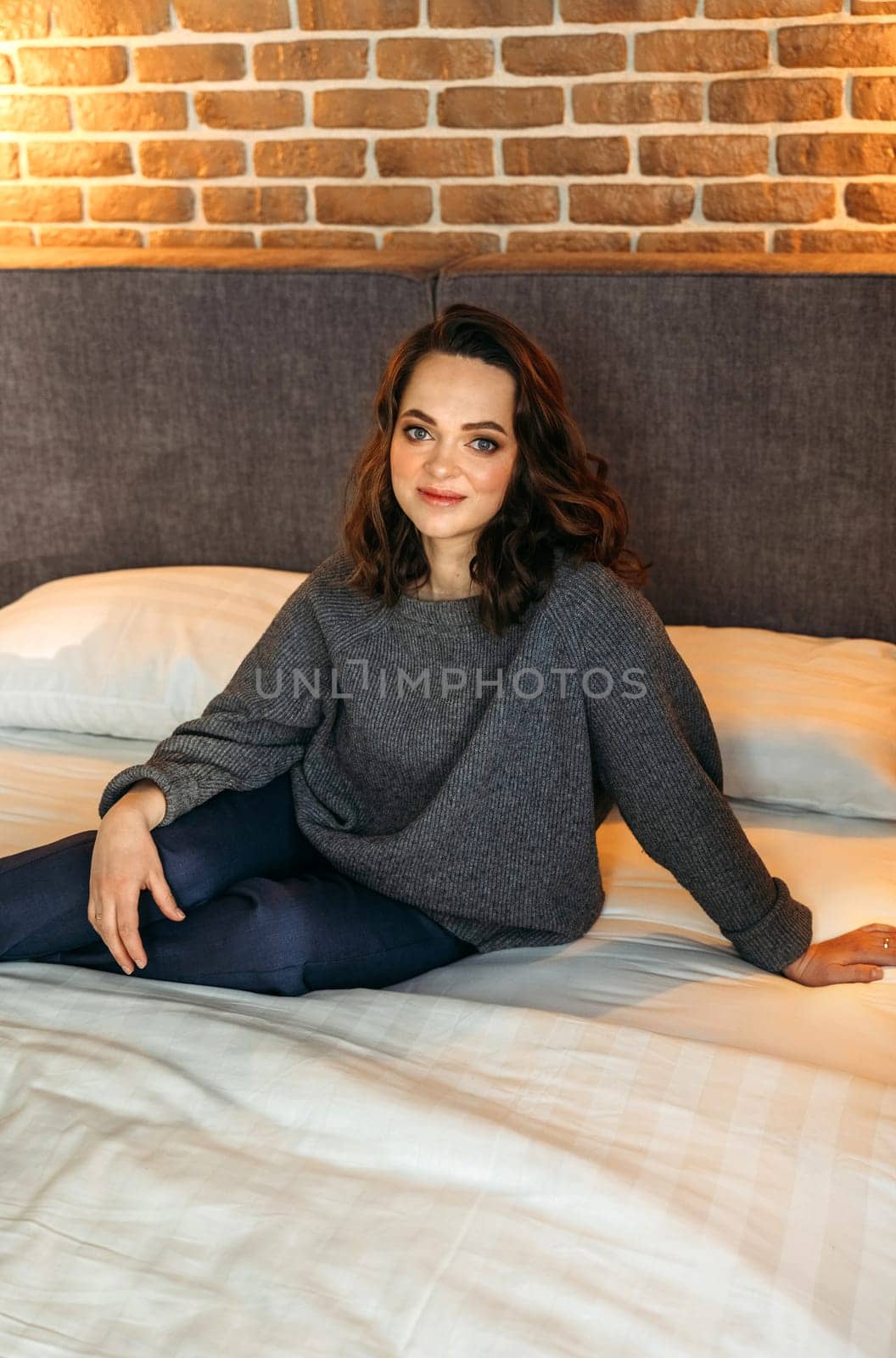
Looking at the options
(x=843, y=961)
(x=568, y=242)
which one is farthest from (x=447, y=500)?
(x=568, y=242)

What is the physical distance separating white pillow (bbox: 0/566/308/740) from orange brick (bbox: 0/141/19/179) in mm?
925

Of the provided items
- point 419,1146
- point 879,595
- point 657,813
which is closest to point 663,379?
point 879,595

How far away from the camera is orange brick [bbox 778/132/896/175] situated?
2.06 metres

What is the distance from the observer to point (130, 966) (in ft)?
4.59

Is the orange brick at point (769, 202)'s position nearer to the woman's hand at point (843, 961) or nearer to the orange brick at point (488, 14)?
the orange brick at point (488, 14)

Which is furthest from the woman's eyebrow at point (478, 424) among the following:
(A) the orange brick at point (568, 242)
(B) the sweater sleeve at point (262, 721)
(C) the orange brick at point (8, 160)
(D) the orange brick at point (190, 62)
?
(C) the orange brick at point (8, 160)

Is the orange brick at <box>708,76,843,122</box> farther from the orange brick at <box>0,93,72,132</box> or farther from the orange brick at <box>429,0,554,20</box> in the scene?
the orange brick at <box>0,93,72,132</box>

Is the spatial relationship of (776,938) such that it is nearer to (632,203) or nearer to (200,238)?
(632,203)

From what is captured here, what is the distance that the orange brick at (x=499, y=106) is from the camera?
2182 mm

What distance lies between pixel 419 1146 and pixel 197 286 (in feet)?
5.17

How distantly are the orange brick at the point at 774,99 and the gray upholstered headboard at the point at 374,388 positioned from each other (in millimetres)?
250

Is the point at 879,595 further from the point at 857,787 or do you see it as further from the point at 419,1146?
the point at 419,1146

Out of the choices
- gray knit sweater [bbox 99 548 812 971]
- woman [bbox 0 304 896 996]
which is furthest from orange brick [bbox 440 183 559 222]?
gray knit sweater [bbox 99 548 812 971]

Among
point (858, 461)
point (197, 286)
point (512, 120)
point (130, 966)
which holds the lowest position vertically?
point (130, 966)
